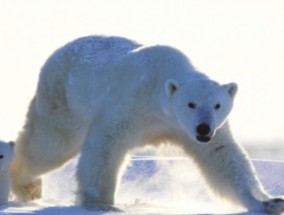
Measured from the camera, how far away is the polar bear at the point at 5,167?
1074cm

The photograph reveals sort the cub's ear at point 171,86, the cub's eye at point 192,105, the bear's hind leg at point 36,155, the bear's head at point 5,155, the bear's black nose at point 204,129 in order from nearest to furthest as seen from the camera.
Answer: the bear's black nose at point 204,129, the cub's eye at point 192,105, the cub's ear at point 171,86, the bear's head at point 5,155, the bear's hind leg at point 36,155

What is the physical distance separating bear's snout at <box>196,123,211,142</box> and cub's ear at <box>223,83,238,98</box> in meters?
0.54

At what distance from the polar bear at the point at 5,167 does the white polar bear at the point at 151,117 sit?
0.65 metres

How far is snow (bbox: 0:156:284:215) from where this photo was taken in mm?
10680

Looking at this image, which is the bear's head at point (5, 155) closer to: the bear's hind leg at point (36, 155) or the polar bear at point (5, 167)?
the polar bear at point (5, 167)

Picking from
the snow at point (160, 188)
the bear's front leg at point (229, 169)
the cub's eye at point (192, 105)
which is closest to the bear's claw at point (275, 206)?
the bear's front leg at point (229, 169)

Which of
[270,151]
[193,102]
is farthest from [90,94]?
[270,151]

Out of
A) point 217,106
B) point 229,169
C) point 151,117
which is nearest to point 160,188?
point 229,169

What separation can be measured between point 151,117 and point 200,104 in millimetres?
652

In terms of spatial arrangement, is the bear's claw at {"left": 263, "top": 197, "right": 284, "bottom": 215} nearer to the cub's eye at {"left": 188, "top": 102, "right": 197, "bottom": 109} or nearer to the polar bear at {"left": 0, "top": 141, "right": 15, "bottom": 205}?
the cub's eye at {"left": 188, "top": 102, "right": 197, "bottom": 109}

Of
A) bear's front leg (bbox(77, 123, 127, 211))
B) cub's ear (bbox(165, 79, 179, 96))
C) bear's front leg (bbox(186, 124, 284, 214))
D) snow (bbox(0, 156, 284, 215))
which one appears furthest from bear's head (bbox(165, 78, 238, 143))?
snow (bbox(0, 156, 284, 215))

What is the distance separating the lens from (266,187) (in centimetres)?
1266

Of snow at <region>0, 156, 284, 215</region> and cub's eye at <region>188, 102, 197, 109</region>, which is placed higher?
cub's eye at <region>188, 102, 197, 109</region>

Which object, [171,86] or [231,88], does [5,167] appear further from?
[231,88]
